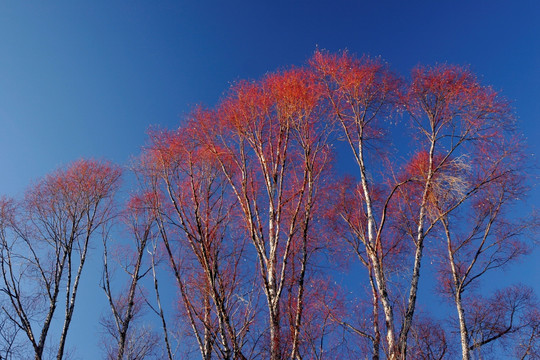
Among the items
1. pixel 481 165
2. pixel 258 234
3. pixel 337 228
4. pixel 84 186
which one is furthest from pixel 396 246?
pixel 84 186

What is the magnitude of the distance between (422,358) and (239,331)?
1276 cm

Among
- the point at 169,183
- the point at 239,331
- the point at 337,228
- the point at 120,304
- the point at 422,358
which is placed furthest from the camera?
the point at 120,304

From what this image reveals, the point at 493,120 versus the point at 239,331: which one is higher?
the point at 493,120

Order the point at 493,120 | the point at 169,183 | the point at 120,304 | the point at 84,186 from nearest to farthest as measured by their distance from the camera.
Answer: the point at 169,183 → the point at 493,120 → the point at 84,186 → the point at 120,304

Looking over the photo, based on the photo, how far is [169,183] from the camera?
Answer: 6723 mm

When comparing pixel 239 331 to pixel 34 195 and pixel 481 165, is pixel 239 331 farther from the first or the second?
pixel 34 195

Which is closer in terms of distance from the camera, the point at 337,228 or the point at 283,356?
the point at 283,356

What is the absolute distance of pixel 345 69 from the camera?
11.1 m

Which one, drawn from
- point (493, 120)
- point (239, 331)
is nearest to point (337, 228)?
point (493, 120)

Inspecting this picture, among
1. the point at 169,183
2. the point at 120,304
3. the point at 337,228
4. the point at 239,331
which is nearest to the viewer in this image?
the point at 239,331

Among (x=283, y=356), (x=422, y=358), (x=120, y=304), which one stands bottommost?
(x=283, y=356)

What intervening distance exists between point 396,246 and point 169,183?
9085mm

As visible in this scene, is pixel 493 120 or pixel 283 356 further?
pixel 493 120

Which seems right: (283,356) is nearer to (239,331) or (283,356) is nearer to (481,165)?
(239,331)
